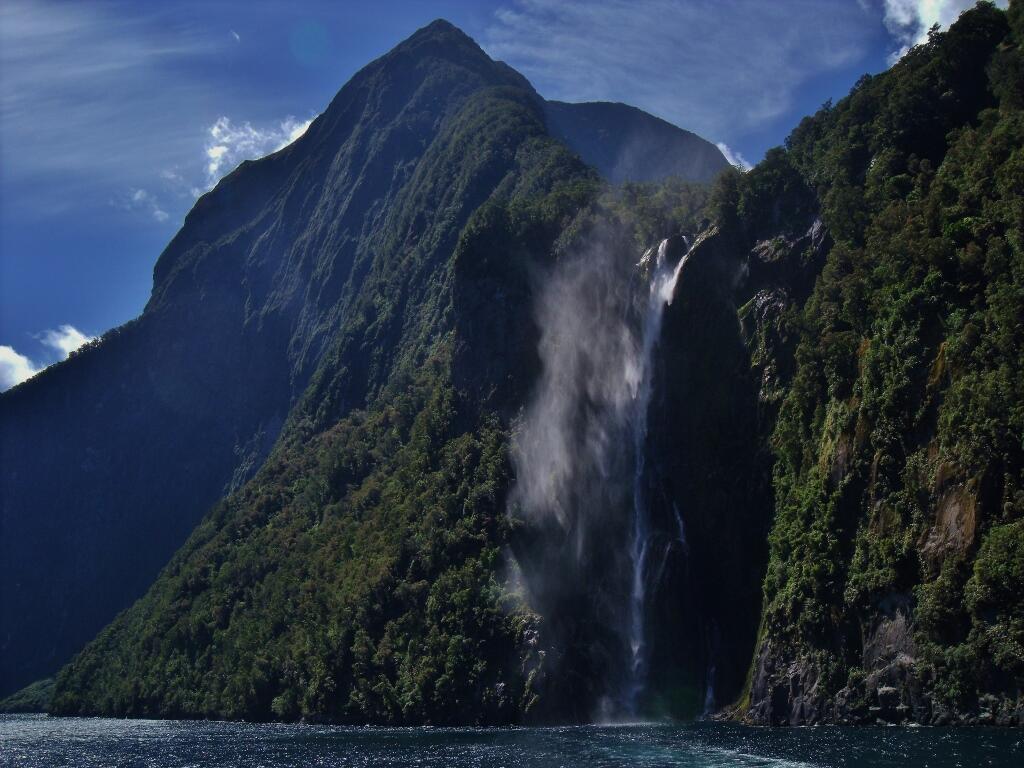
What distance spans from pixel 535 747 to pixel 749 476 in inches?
1198

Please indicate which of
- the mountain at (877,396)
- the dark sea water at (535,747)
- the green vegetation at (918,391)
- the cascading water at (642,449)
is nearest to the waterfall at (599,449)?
the cascading water at (642,449)

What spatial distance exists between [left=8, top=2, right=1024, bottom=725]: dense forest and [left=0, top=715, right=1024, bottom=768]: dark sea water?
5.14 meters

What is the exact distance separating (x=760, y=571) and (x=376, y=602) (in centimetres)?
4362

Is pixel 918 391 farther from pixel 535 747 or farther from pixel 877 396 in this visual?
pixel 535 747

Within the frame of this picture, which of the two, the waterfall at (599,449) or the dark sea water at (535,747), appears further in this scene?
the waterfall at (599,449)

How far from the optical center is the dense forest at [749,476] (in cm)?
5938

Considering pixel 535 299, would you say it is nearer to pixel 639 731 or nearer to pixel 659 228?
pixel 659 228

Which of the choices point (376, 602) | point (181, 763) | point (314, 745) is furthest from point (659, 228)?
point (181, 763)

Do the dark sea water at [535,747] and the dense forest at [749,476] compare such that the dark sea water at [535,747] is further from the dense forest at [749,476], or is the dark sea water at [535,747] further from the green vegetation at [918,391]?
the green vegetation at [918,391]

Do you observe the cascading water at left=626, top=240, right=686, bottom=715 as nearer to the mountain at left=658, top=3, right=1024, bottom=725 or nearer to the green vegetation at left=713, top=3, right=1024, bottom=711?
the mountain at left=658, top=3, right=1024, bottom=725

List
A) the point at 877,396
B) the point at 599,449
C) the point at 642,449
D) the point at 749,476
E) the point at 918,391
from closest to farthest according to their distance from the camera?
the point at 918,391, the point at 877,396, the point at 749,476, the point at 642,449, the point at 599,449

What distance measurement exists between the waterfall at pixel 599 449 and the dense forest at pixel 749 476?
5.27 feet

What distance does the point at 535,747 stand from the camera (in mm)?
63844

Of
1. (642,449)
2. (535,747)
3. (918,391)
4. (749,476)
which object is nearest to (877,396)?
(918,391)
